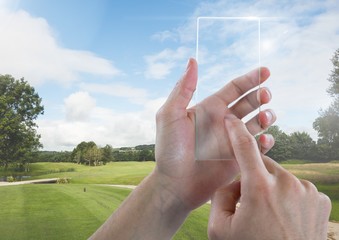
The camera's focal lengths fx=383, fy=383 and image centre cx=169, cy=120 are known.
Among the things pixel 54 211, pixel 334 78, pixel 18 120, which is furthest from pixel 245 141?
pixel 18 120

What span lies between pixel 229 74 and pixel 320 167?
5.84 metres

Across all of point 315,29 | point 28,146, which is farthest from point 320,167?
point 28,146

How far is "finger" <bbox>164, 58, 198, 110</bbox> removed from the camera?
759 millimetres

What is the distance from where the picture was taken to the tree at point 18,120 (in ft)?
31.5

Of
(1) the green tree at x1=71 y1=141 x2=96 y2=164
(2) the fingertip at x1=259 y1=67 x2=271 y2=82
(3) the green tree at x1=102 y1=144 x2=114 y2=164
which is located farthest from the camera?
(1) the green tree at x1=71 y1=141 x2=96 y2=164

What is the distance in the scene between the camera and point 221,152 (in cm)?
71

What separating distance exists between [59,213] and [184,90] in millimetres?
5359

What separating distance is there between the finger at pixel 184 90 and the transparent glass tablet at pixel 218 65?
0.04 m

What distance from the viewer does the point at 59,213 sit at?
18.5 ft

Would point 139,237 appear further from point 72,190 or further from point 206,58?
point 72,190

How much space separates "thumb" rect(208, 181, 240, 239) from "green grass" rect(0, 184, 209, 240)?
4033mm

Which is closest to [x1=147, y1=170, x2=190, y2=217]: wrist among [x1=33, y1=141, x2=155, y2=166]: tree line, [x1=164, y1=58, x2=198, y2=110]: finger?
[x1=164, y1=58, x2=198, y2=110]: finger

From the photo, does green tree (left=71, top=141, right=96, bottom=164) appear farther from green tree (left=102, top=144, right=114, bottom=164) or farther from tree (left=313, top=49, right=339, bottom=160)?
tree (left=313, top=49, right=339, bottom=160)

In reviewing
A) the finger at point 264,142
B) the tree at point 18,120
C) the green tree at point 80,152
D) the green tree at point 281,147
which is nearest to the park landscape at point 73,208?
the green tree at point 281,147
